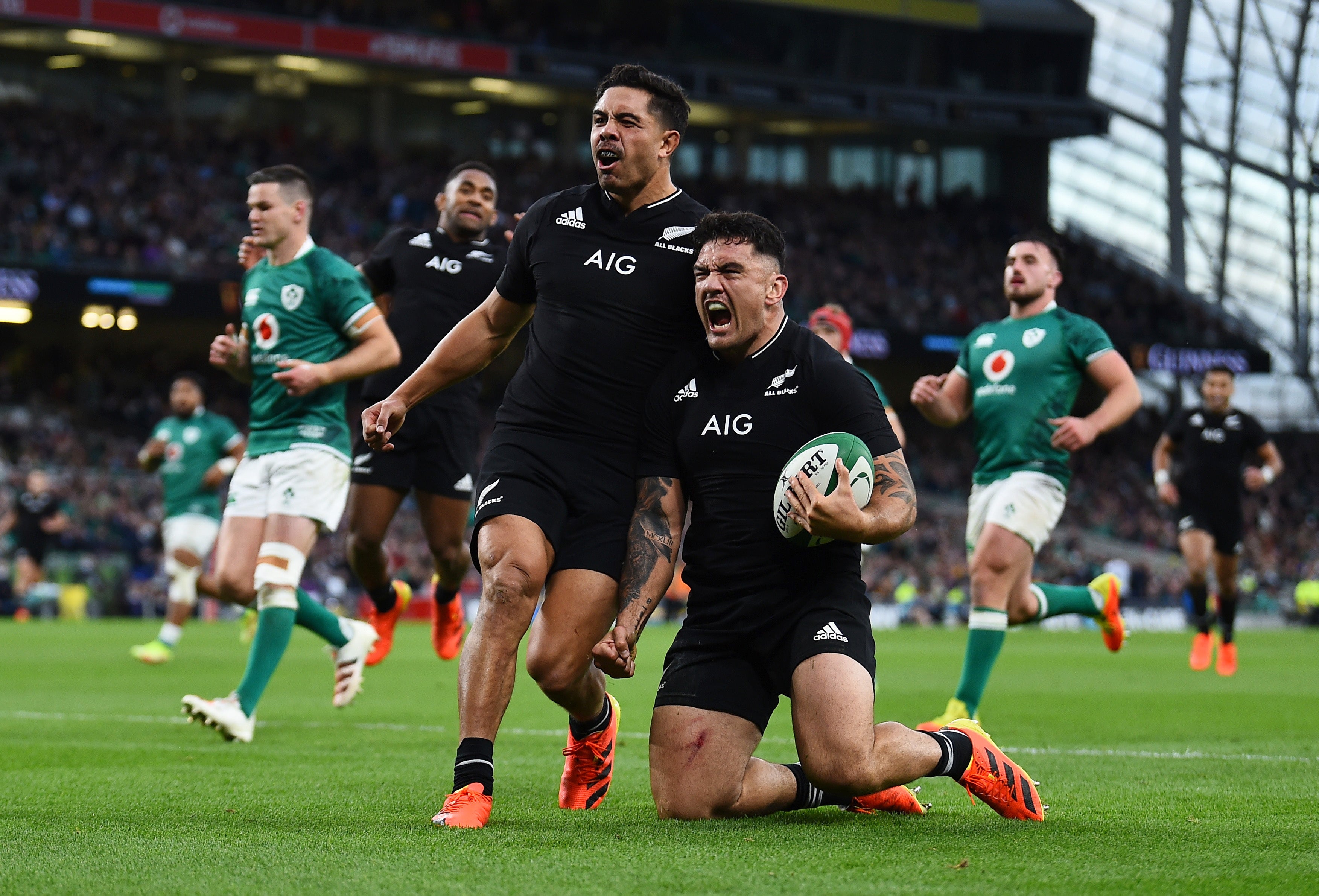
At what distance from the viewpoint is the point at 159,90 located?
39.0 meters

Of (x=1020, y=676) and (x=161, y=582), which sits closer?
(x=1020, y=676)

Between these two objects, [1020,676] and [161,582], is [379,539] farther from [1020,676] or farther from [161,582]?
[161,582]

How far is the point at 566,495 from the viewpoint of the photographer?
16.8 feet

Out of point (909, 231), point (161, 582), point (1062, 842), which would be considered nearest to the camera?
point (1062, 842)

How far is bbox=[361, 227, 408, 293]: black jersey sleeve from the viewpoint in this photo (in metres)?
9.07

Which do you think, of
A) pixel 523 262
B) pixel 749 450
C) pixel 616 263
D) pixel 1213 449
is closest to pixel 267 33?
pixel 1213 449

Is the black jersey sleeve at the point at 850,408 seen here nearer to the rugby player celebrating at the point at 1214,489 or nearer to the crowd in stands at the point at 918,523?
the rugby player celebrating at the point at 1214,489

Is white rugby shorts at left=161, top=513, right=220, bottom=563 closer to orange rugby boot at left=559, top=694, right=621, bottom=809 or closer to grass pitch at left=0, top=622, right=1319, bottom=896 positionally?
grass pitch at left=0, top=622, right=1319, bottom=896

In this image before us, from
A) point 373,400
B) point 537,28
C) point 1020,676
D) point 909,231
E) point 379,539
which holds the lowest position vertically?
point 1020,676

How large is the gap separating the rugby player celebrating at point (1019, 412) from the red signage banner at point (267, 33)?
28.9 meters

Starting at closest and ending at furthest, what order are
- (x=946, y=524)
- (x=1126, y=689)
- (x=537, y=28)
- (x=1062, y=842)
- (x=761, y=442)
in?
(x=1062, y=842)
(x=761, y=442)
(x=1126, y=689)
(x=946, y=524)
(x=537, y=28)

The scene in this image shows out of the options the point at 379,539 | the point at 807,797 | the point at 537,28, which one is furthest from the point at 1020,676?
the point at 537,28

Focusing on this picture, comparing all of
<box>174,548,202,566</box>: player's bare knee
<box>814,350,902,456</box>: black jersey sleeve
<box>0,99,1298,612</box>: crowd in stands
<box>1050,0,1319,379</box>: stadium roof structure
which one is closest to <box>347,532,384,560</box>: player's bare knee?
<box>814,350,902,456</box>: black jersey sleeve

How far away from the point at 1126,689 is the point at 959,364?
408 cm
